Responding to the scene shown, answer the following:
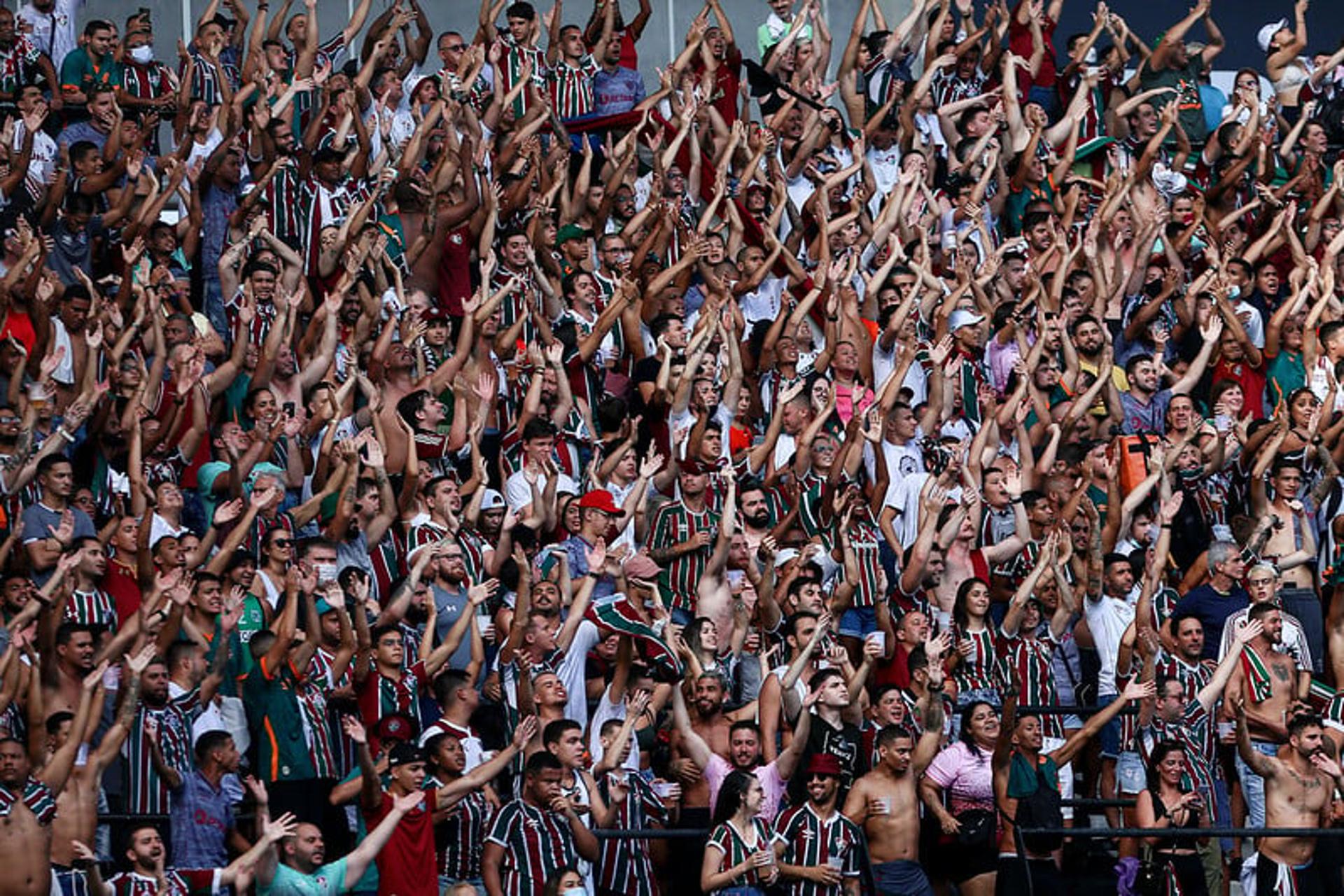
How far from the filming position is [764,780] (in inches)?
567

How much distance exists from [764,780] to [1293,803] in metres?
2.85

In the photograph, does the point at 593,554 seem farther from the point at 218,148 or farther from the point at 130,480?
the point at 218,148

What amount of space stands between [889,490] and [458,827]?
496 centimetres

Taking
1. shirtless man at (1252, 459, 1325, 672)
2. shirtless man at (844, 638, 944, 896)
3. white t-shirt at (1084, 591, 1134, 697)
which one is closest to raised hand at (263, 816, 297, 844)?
shirtless man at (844, 638, 944, 896)

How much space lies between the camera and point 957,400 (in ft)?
62.7

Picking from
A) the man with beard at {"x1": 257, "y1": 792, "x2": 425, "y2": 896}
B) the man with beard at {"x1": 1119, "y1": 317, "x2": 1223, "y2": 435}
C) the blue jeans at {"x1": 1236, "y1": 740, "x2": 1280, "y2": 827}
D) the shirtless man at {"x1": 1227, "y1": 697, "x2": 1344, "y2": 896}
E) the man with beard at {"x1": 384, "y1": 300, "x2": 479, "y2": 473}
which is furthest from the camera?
the man with beard at {"x1": 1119, "y1": 317, "x2": 1223, "y2": 435}

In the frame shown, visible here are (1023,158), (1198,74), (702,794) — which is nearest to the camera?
(702,794)

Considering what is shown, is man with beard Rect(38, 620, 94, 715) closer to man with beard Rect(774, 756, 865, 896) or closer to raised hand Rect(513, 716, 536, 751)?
raised hand Rect(513, 716, 536, 751)

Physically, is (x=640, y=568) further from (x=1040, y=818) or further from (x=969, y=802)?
(x=1040, y=818)

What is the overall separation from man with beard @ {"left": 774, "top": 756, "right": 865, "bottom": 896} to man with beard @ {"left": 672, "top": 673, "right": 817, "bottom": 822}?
0.28 metres

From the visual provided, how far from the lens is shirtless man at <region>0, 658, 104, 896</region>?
12.6m

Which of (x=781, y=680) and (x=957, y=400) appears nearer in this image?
(x=781, y=680)

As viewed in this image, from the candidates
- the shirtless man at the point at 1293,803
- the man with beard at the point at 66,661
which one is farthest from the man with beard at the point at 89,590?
the shirtless man at the point at 1293,803

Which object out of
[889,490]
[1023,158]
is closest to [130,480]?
[889,490]
